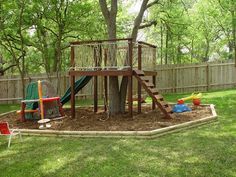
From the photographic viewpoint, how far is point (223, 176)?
4.76m

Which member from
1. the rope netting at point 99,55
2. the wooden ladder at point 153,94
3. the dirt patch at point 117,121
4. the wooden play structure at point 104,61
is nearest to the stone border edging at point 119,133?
the dirt patch at point 117,121

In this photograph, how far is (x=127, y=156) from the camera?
235 inches

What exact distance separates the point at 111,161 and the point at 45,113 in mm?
4829

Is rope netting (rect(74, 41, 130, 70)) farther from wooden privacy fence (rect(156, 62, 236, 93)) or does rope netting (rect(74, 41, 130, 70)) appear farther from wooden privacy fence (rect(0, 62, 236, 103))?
wooden privacy fence (rect(156, 62, 236, 93))

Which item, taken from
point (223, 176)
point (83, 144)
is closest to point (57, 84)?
point (83, 144)

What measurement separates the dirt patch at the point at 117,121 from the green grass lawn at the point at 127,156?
86cm

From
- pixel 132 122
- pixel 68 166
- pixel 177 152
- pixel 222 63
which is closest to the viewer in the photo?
pixel 68 166

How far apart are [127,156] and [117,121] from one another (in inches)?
129

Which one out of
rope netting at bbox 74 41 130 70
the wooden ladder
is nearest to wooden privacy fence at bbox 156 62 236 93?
rope netting at bbox 74 41 130 70

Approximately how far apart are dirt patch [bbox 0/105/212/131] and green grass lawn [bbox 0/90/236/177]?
33.8 inches

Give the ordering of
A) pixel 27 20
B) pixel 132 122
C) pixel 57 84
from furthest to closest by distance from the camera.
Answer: pixel 57 84 < pixel 27 20 < pixel 132 122

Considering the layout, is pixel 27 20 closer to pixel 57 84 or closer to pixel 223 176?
pixel 57 84

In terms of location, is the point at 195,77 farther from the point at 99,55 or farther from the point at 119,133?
the point at 119,133

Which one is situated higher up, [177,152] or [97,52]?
[97,52]
